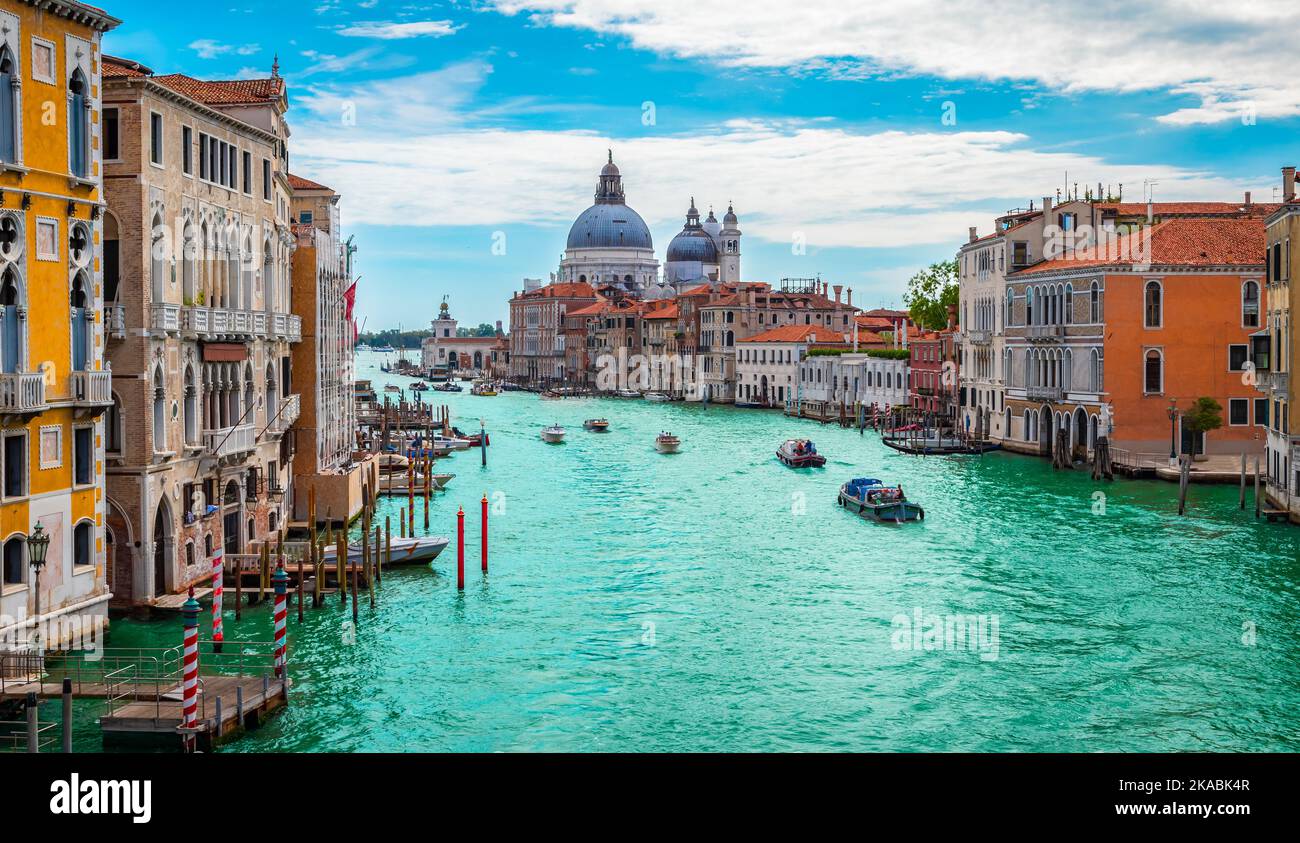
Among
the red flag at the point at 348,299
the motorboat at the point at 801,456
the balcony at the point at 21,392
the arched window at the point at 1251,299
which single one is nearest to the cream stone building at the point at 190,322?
the balcony at the point at 21,392

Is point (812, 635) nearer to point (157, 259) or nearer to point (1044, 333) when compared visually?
point (157, 259)

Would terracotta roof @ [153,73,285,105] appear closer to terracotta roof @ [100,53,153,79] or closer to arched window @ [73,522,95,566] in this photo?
terracotta roof @ [100,53,153,79]

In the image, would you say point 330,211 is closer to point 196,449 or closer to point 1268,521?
point 196,449

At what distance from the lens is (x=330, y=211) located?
25562mm

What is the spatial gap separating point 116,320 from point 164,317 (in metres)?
0.56

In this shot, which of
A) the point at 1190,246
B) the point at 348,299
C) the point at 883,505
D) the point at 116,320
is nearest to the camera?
the point at 116,320

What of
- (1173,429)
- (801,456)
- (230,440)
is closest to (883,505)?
(1173,429)

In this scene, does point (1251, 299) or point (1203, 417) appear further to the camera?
point (1251, 299)

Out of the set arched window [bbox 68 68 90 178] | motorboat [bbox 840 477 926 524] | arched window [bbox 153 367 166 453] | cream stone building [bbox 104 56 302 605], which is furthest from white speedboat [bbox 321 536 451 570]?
motorboat [bbox 840 477 926 524]

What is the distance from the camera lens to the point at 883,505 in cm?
2195

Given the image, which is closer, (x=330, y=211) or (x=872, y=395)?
(x=330, y=211)
